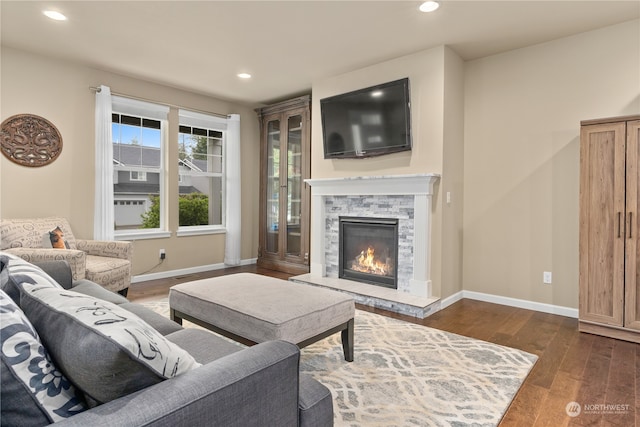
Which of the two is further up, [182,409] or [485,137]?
[485,137]

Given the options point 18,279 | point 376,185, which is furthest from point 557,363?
point 18,279

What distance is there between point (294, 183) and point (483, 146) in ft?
8.71

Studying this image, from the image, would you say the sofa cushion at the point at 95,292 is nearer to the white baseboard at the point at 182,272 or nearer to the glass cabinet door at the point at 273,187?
the white baseboard at the point at 182,272

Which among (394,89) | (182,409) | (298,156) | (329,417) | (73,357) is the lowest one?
(329,417)

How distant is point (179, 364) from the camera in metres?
0.91

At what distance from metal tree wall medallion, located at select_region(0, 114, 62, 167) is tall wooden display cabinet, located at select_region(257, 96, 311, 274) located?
2.77 meters

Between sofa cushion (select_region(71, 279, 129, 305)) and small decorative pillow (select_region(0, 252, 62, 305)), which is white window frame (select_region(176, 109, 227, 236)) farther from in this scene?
small decorative pillow (select_region(0, 252, 62, 305))

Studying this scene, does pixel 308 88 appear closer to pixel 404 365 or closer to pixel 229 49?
pixel 229 49

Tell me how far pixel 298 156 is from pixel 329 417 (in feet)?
14.8

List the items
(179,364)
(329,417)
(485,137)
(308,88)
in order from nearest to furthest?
(179,364) < (329,417) < (485,137) < (308,88)

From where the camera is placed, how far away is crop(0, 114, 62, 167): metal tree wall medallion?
370cm

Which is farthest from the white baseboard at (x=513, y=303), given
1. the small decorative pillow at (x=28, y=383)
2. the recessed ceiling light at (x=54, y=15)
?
the recessed ceiling light at (x=54, y=15)

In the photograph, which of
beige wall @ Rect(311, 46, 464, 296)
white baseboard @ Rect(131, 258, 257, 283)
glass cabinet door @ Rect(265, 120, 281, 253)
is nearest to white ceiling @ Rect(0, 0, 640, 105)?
beige wall @ Rect(311, 46, 464, 296)

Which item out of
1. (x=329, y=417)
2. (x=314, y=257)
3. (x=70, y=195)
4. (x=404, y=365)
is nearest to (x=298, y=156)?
(x=314, y=257)
